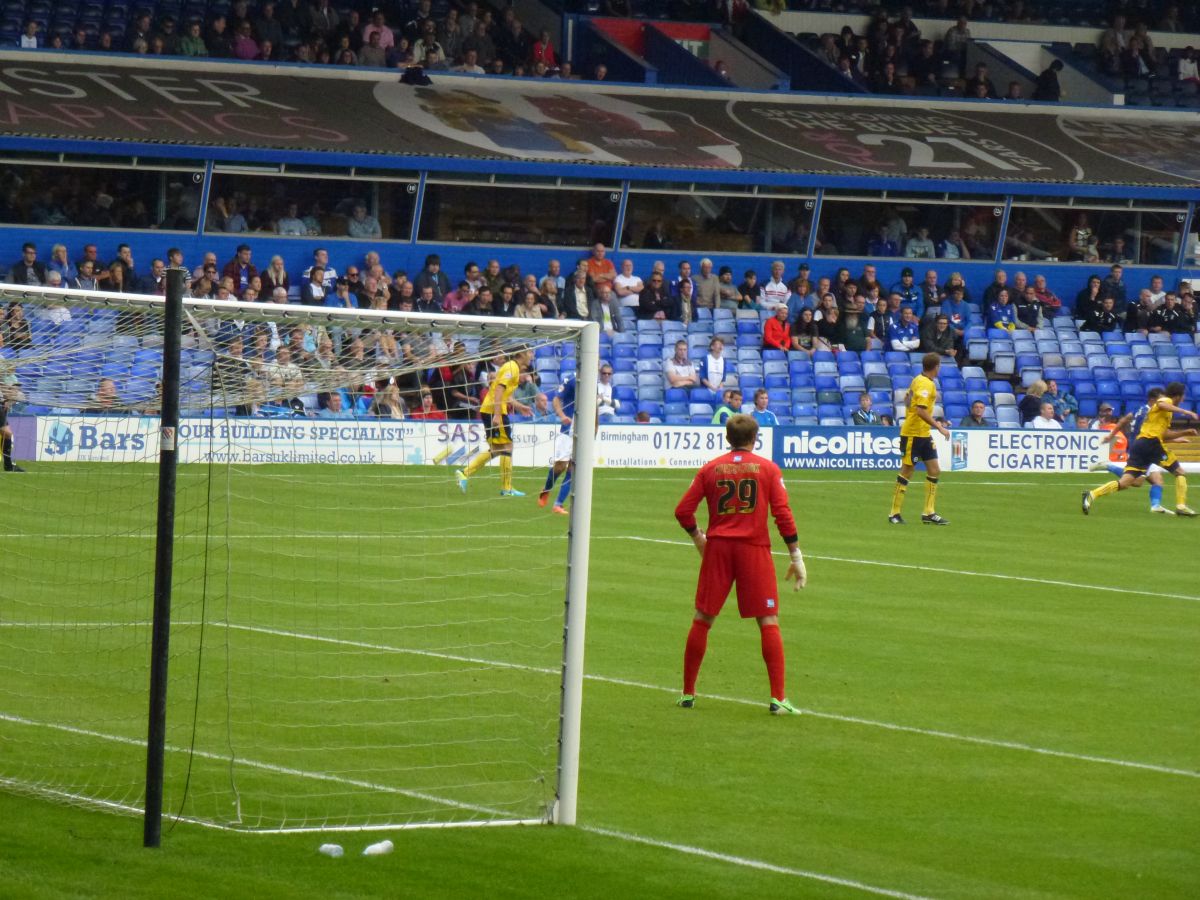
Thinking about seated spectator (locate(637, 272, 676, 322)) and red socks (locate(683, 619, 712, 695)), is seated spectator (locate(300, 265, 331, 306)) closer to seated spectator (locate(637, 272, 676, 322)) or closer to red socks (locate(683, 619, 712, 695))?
seated spectator (locate(637, 272, 676, 322))

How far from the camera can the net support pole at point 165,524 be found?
24.6ft

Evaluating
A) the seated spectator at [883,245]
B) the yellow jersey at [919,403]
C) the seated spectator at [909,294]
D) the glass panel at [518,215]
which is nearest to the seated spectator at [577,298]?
the glass panel at [518,215]

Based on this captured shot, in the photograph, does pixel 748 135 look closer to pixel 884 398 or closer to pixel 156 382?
pixel 884 398

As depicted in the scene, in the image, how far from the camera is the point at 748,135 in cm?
3666

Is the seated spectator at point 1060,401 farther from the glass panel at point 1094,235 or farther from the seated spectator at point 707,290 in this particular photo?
the seated spectator at point 707,290

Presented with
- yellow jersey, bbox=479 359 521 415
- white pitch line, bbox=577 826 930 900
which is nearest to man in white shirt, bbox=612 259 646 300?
yellow jersey, bbox=479 359 521 415

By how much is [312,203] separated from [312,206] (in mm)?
57

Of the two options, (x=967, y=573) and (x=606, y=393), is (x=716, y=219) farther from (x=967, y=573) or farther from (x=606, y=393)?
(x=967, y=573)

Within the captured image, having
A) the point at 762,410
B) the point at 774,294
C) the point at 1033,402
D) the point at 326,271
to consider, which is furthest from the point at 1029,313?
the point at 326,271

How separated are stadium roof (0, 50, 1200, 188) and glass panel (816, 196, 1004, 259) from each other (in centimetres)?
109

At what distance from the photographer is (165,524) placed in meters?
7.47

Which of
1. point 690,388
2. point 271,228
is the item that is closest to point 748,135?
point 690,388

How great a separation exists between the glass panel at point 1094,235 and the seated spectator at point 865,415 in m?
7.70

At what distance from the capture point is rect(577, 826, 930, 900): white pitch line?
732 cm
